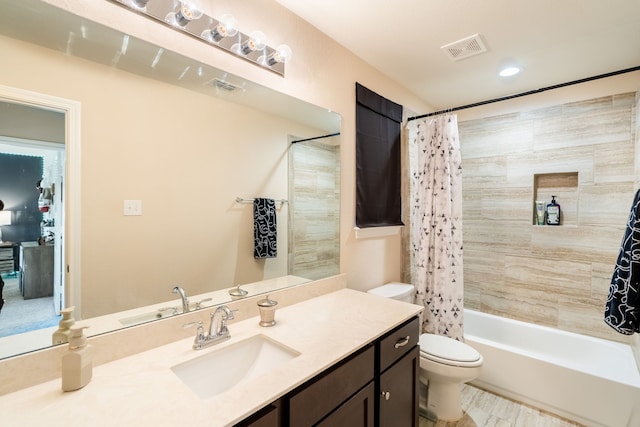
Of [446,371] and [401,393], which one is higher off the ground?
[401,393]

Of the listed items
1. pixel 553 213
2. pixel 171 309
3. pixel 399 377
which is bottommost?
pixel 399 377

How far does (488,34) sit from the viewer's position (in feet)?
5.88

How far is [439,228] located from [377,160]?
765 mm

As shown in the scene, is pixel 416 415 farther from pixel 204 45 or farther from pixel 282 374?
pixel 204 45

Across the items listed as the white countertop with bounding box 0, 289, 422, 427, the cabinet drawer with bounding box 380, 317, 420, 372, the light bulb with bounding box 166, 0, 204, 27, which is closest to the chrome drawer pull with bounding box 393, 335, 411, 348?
the cabinet drawer with bounding box 380, 317, 420, 372

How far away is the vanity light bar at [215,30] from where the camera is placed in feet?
3.67

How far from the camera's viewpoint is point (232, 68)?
137 centimetres

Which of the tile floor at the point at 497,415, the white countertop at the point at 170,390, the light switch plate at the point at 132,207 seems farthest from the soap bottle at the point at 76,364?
the tile floor at the point at 497,415

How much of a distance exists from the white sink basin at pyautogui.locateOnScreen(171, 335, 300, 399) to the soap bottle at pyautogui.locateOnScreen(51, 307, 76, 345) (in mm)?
350

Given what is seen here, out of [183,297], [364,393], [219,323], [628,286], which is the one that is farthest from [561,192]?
[183,297]

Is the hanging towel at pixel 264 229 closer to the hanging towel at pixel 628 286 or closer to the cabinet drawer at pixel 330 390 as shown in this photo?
the cabinet drawer at pixel 330 390

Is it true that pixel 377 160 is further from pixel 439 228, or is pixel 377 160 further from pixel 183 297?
pixel 183 297

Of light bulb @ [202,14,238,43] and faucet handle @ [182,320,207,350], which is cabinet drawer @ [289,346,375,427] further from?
light bulb @ [202,14,238,43]

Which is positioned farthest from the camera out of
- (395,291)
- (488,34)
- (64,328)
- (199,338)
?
(395,291)
